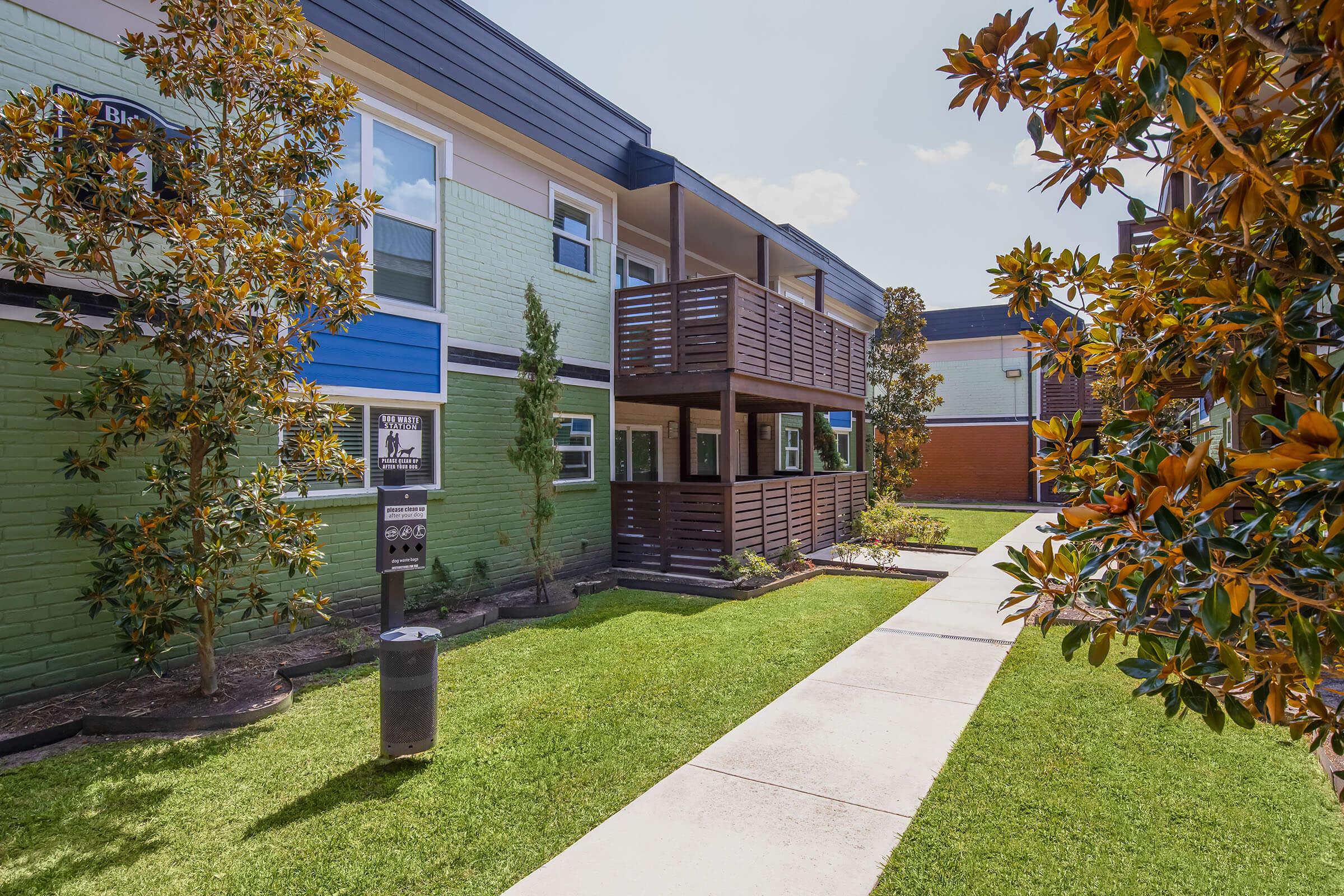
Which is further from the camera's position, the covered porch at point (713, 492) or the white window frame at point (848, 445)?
the white window frame at point (848, 445)

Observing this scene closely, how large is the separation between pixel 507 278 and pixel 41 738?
6.64 meters

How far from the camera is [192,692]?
208 inches

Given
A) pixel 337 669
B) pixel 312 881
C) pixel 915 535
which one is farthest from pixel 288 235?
pixel 915 535

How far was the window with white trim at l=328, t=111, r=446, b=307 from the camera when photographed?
24.7 feet

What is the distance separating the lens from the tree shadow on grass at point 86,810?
324 centimetres

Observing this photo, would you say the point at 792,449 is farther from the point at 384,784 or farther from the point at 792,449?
the point at 384,784

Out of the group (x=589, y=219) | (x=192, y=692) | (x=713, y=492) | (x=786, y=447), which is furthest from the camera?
(x=786, y=447)

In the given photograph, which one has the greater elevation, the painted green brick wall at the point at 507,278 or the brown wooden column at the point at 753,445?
the painted green brick wall at the point at 507,278

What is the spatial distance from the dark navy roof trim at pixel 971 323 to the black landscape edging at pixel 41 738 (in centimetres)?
2511

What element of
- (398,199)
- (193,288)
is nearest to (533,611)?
(193,288)

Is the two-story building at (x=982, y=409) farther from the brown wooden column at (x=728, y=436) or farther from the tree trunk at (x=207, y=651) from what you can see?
the tree trunk at (x=207, y=651)

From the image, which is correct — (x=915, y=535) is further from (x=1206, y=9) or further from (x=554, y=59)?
(x=1206, y=9)

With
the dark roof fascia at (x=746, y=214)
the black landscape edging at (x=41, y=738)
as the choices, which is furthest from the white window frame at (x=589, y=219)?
the black landscape edging at (x=41, y=738)

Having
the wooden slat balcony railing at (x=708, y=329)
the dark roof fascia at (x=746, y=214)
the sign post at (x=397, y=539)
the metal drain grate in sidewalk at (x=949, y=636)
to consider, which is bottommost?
the metal drain grate in sidewalk at (x=949, y=636)
